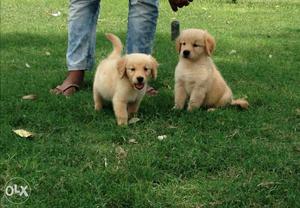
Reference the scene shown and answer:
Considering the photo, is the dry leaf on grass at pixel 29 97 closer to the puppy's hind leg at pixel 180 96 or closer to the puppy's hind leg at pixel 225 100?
the puppy's hind leg at pixel 180 96

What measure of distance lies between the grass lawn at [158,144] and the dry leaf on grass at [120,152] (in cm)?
1

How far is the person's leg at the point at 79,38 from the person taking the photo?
4801mm

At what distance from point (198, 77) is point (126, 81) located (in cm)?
54

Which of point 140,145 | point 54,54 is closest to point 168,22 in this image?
point 54,54

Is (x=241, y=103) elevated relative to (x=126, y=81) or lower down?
lower down

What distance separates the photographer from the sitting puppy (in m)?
4.20

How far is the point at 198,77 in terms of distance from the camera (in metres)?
4.19

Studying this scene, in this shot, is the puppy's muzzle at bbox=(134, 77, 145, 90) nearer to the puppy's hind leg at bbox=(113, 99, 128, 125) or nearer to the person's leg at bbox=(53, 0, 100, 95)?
the puppy's hind leg at bbox=(113, 99, 128, 125)

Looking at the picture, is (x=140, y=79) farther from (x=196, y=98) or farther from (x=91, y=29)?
(x=91, y=29)

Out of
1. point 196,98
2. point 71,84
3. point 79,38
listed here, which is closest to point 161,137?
point 196,98

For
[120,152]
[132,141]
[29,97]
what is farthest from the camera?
[29,97]

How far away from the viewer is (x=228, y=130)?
146 inches

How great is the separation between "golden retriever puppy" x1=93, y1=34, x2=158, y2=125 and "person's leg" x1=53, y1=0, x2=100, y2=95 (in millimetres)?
711

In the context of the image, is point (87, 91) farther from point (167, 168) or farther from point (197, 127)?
point (167, 168)
